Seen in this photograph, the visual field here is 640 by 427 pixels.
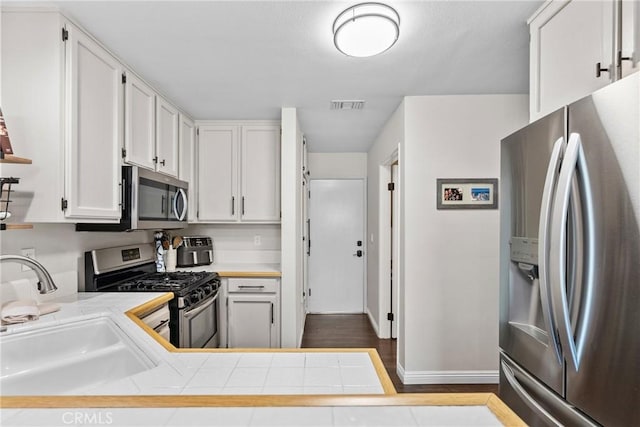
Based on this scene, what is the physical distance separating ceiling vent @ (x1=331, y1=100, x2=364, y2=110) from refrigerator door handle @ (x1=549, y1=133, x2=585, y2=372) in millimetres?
2020

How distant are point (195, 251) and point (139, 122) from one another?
142cm

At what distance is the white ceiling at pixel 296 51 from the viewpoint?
1611mm

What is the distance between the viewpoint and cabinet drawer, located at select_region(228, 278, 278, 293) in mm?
3035

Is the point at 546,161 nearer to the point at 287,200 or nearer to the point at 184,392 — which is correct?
the point at 184,392

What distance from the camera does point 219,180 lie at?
3.43 m

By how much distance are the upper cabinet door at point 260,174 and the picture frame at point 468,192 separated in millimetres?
1582

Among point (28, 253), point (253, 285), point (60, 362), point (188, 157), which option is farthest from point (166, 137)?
point (60, 362)

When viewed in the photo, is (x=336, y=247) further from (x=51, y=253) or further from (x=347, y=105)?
(x=51, y=253)

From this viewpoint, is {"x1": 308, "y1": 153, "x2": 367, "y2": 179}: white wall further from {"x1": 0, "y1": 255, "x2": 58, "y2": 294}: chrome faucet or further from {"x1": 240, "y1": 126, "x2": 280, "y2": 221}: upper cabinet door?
{"x1": 0, "y1": 255, "x2": 58, "y2": 294}: chrome faucet

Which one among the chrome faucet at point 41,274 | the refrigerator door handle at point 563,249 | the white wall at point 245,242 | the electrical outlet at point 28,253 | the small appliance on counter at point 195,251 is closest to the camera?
the refrigerator door handle at point 563,249

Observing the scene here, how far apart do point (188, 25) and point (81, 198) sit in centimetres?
106

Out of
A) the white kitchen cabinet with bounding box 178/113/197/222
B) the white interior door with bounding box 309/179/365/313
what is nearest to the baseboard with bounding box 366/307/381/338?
the white interior door with bounding box 309/179/365/313

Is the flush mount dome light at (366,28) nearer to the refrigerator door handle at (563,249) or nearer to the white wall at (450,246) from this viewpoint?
the refrigerator door handle at (563,249)

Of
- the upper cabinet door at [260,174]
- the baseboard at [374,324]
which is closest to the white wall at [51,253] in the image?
the upper cabinet door at [260,174]
